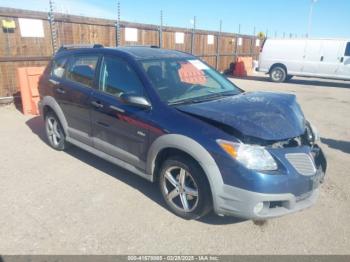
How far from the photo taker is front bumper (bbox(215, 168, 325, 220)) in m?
2.77

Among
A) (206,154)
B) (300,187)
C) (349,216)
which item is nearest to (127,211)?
(206,154)

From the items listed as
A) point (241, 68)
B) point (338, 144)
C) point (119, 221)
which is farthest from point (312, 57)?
point (119, 221)

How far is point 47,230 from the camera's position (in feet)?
10.2

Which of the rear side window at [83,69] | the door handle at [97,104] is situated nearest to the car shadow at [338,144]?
the door handle at [97,104]

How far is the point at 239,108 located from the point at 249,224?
1216mm

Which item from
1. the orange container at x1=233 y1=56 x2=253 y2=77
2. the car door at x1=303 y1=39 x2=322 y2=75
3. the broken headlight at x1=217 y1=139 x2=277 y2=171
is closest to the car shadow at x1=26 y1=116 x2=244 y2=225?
the broken headlight at x1=217 y1=139 x2=277 y2=171

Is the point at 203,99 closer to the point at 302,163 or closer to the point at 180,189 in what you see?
the point at 180,189

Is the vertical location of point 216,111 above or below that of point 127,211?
above

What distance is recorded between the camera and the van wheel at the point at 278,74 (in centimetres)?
1587

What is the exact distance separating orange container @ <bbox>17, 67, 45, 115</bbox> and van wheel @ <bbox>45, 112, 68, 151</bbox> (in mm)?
2709

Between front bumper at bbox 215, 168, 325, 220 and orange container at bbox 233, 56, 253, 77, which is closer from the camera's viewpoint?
front bumper at bbox 215, 168, 325, 220

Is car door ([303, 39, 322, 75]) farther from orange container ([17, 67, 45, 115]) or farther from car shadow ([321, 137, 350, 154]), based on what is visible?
orange container ([17, 67, 45, 115])

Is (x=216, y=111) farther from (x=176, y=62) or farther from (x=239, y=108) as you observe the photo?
(x=176, y=62)

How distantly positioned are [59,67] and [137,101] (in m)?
2.33
